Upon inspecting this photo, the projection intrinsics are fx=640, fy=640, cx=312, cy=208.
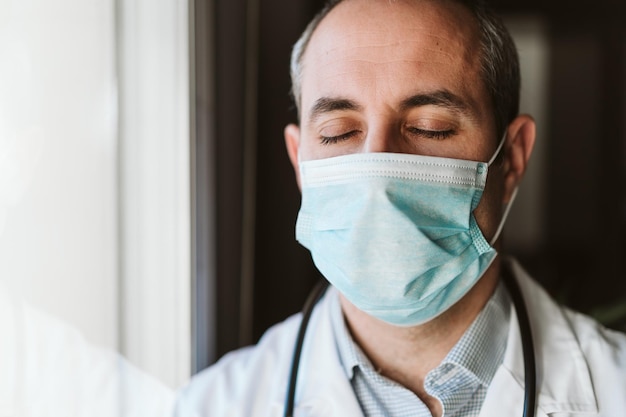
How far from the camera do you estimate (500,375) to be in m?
1.22

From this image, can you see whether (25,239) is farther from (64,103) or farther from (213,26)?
(213,26)

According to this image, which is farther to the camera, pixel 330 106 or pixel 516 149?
pixel 516 149

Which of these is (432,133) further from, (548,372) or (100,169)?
(100,169)

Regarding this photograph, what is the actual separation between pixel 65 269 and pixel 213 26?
1.10 meters

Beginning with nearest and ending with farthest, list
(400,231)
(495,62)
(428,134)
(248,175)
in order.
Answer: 1. (400,231)
2. (428,134)
3. (495,62)
4. (248,175)

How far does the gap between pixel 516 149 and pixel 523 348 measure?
0.42m

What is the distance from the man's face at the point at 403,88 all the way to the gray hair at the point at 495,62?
28mm

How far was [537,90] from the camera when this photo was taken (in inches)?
207

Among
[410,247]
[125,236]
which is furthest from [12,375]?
[410,247]

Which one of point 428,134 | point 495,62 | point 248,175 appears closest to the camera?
point 428,134

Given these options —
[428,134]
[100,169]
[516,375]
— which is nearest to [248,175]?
[100,169]

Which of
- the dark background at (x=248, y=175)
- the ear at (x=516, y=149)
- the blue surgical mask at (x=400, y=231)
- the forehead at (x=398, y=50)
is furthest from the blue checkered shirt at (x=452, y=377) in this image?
the dark background at (x=248, y=175)

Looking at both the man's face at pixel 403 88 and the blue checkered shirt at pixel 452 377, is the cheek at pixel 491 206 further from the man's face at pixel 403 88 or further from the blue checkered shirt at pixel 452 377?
the blue checkered shirt at pixel 452 377

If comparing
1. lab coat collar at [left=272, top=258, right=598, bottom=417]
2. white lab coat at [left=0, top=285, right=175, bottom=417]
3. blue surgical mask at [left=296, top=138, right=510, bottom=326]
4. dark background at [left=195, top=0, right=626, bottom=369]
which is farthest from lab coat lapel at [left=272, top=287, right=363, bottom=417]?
dark background at [left=195, top=0, right=626, bottom=369]
